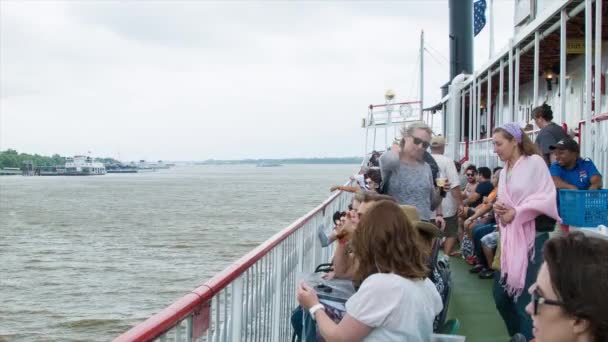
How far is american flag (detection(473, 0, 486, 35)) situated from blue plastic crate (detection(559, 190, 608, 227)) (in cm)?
1356

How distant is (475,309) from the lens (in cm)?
588

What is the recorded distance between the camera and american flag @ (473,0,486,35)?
17516mm

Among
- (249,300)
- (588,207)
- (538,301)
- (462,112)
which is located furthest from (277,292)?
(462,112)

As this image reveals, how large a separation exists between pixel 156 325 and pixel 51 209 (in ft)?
176

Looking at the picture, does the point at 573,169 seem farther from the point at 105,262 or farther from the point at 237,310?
the point at 105,262

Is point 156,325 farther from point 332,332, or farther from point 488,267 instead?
point 488,267

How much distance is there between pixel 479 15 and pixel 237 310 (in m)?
16.1

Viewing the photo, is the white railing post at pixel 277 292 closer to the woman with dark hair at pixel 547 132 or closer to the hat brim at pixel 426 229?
the hat brim at pixel 426 229

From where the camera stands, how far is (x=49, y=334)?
15.2 m

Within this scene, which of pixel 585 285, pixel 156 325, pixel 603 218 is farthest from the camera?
pixel 603 218

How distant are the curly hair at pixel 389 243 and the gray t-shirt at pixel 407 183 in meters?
2.72

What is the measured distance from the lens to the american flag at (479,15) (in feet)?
57.5

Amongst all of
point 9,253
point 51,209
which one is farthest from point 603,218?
point 51,209

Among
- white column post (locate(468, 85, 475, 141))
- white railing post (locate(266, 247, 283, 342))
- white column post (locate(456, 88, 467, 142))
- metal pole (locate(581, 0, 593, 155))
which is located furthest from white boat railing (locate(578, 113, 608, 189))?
white column post (locate(456, 88, 467, 142))
